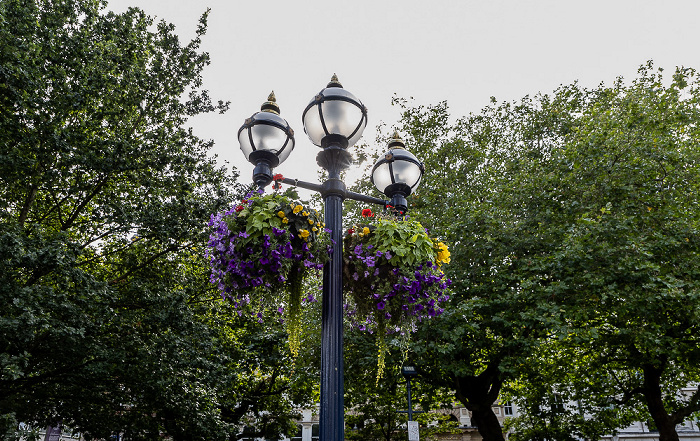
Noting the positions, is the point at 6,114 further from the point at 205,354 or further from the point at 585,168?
the point at 585,168

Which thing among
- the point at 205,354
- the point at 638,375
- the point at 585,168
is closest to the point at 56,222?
the point at 205,354

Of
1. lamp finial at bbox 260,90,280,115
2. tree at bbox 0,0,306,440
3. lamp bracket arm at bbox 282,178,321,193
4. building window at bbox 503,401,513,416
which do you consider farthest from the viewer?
building window at bbox 503,401,513,416

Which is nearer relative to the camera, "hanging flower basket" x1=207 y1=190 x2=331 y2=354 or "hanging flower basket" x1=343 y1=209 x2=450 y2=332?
"hanging flower basket" x1=207 y1=190 x2=331 y2=354

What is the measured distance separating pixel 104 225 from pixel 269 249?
977cm

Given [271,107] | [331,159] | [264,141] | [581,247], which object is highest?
[581,247]

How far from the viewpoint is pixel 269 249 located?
3.88 m

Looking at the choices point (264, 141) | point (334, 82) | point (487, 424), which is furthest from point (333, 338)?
point (487, 424)

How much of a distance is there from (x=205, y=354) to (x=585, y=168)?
1121 centimetres

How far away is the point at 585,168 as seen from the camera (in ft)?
45.4

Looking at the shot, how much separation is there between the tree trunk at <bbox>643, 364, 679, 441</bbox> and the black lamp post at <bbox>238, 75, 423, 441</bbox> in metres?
14.5

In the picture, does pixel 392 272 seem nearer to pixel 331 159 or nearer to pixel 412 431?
pixel 331 159

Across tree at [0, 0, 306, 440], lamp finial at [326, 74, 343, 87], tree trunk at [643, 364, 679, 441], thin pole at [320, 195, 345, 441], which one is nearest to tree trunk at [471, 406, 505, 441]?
tree trunk at [643, 364, 679, 441]

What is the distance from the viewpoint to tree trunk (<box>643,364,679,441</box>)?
15.5 meters

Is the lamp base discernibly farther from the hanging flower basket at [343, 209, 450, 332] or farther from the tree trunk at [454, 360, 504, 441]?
the tree trunk at [454, 360, 504, 441]
